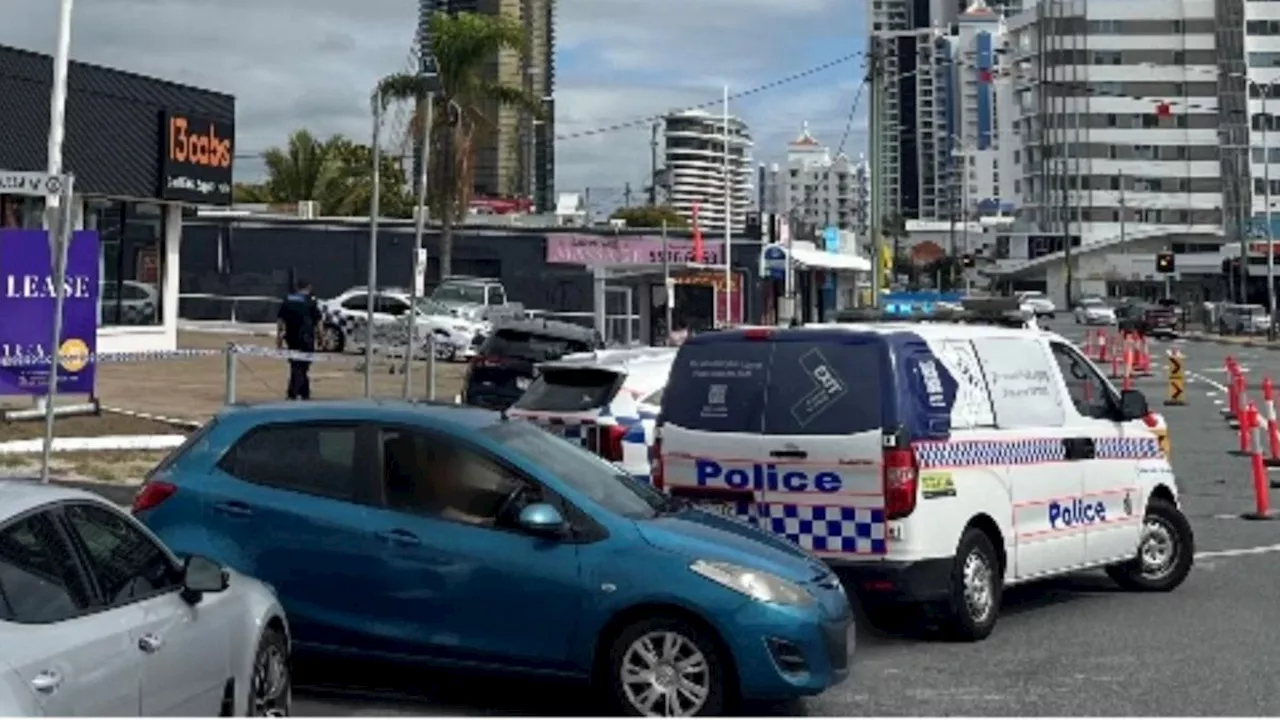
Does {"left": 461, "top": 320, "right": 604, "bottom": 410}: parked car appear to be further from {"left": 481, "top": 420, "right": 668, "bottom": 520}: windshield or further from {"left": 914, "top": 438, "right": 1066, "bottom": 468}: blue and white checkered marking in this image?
{"left": 481, "top": 420, "right": 668, "bottom": 520}: windshield

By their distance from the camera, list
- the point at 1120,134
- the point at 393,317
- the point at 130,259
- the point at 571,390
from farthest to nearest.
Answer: the point at 1120,134, the point at 393,317, the point at 130,259, the point at 571,390

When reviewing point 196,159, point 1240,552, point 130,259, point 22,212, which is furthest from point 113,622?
point 196,159

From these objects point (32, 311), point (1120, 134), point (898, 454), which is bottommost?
point (898, 454)

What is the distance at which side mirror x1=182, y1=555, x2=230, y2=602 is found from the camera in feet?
19.8

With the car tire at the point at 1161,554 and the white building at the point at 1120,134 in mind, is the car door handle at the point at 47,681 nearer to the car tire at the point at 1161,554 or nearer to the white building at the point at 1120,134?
the car tire at the point at 1161,554

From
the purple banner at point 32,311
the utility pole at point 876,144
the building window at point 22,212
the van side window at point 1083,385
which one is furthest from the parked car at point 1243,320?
the van side window at point 1083,385

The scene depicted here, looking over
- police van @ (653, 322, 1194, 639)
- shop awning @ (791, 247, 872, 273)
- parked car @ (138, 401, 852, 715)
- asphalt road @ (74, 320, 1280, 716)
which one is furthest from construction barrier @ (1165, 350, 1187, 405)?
parked car @ (138, 401, 852, 715)

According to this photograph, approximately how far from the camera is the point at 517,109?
47.1 metres

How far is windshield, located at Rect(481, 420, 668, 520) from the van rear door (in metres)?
1.15

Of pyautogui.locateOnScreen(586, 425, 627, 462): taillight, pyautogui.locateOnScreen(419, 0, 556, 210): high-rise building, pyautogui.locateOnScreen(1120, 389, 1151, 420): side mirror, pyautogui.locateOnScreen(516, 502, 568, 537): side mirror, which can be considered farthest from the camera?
pyautogui.locateOnScreen(419, 0, 556, 210): high-rise building

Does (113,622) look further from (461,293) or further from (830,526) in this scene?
(461,293)

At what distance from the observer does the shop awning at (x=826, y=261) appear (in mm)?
54812

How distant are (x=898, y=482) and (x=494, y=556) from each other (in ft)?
8.74

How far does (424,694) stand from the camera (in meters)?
8.43
